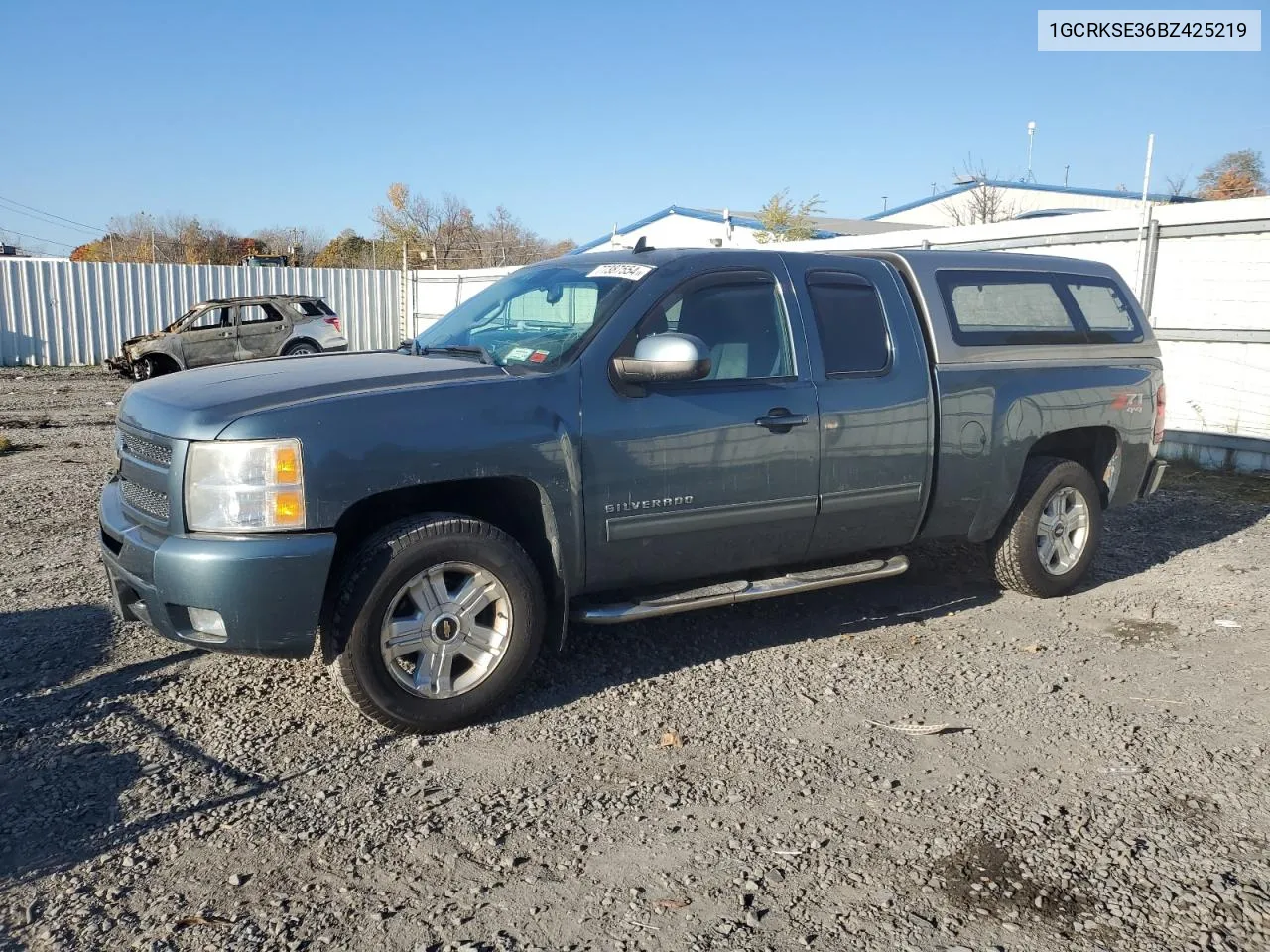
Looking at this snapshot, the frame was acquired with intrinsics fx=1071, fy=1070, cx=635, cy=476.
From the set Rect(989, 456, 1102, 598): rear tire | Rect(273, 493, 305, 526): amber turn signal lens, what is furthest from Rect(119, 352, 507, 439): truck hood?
Rect(989, 456, 1102, 598): rear tire

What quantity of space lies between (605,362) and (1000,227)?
8776 mm

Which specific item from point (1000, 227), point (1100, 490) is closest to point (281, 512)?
point (1100, 490)

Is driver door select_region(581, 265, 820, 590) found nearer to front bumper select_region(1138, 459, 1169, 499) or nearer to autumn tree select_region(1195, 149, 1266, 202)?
front bumper select_region(1138, 459, 1169, 499)

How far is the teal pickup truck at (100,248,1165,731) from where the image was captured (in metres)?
3.89

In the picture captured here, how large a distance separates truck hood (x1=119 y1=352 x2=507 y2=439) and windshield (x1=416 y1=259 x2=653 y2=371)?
229 mm

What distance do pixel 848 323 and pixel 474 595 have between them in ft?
7.58

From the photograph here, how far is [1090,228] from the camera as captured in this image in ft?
36.2

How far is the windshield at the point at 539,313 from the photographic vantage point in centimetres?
464

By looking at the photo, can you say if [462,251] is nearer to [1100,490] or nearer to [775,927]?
[1100,490]

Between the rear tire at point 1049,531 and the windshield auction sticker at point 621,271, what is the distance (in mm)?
2588

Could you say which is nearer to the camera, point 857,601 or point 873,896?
point 873,896

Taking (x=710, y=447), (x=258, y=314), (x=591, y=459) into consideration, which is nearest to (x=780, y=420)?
(x=710, y=447)

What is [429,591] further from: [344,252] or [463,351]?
[344,252]

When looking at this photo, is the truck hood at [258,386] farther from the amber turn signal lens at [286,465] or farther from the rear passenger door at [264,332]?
the rear passenger door at [264,332]
